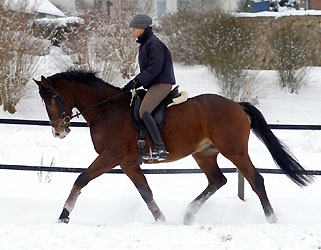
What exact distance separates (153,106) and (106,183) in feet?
9.88

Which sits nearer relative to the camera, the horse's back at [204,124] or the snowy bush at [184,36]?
the horse's back at [204,124]

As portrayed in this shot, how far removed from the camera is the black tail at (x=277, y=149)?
631cm

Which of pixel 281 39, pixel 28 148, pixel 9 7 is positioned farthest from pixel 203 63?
pixel 28 148

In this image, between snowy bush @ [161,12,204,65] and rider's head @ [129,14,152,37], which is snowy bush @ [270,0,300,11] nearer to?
snowy bush @ [161,12,204,65]

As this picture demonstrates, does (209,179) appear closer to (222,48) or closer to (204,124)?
(204,124)

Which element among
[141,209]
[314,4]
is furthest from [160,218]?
[314,4]

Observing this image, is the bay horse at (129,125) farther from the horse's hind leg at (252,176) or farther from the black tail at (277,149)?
the black tail at (277,149)

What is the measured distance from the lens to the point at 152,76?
5.79 meters

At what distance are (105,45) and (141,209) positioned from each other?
40.7 feet

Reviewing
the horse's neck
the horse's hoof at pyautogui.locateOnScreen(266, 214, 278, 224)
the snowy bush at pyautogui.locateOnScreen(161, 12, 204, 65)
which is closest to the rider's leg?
the horse's neck

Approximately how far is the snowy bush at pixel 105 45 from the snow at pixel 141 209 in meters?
5.18

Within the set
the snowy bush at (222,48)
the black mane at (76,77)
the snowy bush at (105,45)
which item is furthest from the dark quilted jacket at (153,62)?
the snowy bush at (222,48)

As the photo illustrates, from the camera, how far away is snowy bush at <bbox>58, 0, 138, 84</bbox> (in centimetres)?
1811

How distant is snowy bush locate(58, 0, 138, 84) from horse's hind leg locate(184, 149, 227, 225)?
11334 mm
